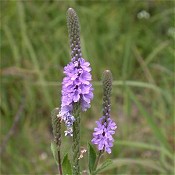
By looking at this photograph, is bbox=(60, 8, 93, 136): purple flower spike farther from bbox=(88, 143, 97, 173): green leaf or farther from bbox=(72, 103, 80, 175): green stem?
bbox=(88, 143, 97, 173): green leaf

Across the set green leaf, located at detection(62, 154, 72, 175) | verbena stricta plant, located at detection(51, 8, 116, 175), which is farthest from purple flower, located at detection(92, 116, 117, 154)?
green leaf, located at detection(62, 154, 72, 175)

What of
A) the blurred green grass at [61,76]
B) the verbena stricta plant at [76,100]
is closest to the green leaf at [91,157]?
the verbena stricta plant at [76,100]

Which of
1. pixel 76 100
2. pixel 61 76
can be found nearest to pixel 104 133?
pixel 76 100

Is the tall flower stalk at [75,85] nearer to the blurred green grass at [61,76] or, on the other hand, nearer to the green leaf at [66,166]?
the green leaf at [66,166]

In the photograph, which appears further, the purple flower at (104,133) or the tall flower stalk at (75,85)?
the purple flower at (104,133)

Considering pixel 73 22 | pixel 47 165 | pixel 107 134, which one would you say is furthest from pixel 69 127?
pixel 47 165

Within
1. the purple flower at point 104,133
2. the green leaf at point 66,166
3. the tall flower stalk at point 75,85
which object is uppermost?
the tall flower stalk at point 75,85

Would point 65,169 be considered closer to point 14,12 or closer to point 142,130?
point 142,130
